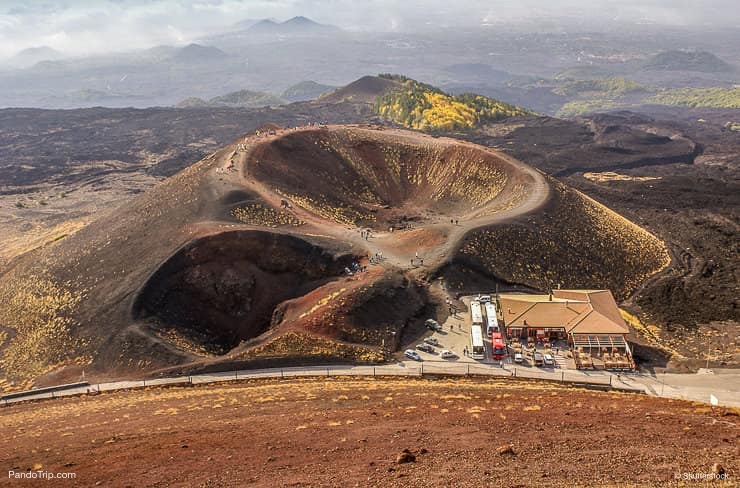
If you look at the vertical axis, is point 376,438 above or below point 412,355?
above

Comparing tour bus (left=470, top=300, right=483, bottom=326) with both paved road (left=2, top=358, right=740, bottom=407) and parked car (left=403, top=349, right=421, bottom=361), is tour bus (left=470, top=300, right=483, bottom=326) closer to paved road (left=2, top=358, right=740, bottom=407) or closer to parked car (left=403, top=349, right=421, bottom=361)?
paved road (left=2, top=358, right=740, bottom=407)

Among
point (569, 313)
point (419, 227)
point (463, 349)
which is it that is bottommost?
point (463, 349)

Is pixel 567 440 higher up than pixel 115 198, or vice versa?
pixel 567 440

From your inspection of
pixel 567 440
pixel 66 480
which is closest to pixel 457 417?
pixel 567 440

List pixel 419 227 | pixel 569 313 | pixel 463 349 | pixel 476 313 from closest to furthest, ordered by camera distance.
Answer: pixel 463 349 < pixel 569 313 < pixel 476 313 < pixel 419 227

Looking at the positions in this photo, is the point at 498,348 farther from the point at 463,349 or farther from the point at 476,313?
the point at 476,313

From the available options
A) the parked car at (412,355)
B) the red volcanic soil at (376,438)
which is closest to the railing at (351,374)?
the parked car at (412,355)

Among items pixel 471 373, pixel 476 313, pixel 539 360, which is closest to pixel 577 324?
pixel 539 360

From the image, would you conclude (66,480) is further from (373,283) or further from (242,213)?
(242,213)
